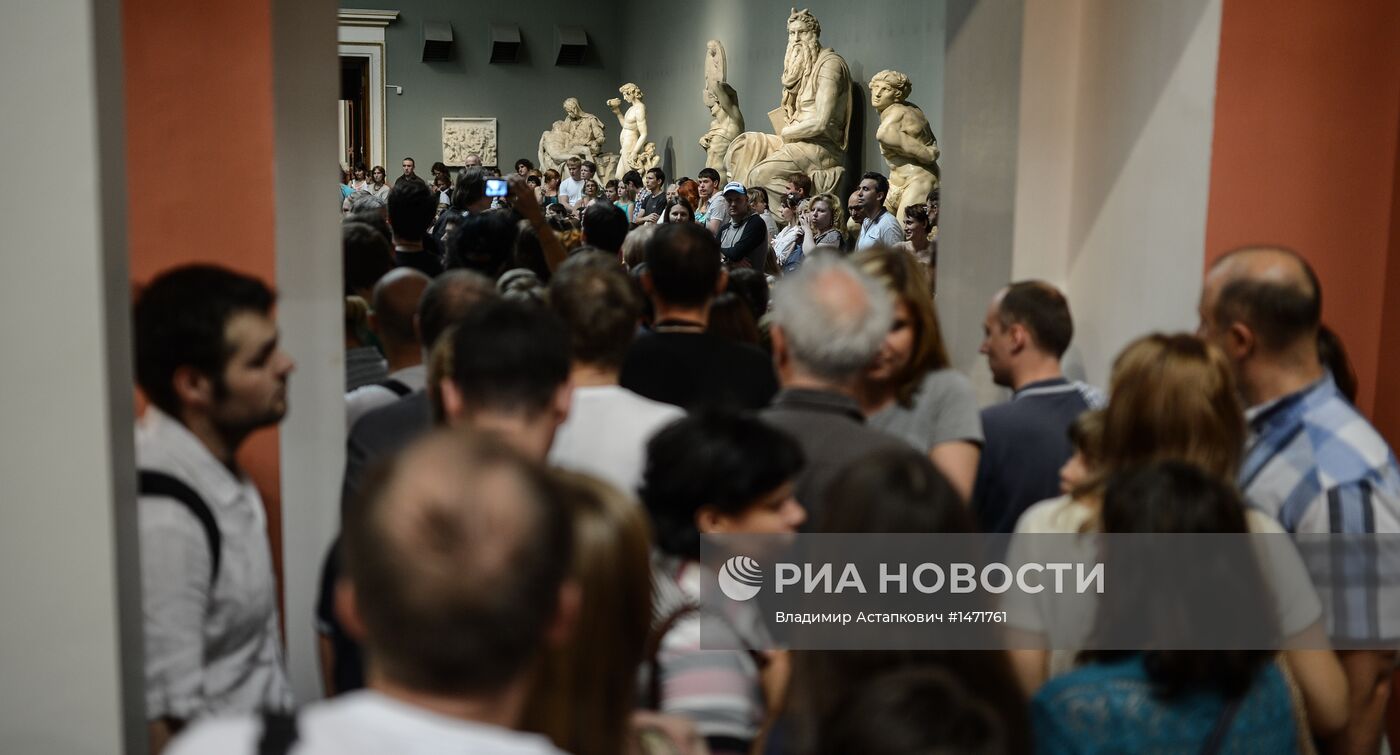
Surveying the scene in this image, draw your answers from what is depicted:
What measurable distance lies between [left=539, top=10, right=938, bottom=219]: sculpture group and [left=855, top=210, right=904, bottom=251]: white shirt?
2.29 metres

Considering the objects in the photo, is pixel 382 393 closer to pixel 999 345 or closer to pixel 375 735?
pixel 999 345

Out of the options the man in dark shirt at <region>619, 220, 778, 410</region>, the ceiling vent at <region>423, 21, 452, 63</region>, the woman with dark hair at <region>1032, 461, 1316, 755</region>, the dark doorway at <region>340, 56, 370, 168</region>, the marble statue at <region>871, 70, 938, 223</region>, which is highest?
the ceiling vent at <region>423, 21, 452, 63</region>

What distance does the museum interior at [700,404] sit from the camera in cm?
154

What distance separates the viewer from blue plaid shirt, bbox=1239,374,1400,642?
252 cm

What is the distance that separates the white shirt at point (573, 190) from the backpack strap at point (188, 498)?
1381 centimetres

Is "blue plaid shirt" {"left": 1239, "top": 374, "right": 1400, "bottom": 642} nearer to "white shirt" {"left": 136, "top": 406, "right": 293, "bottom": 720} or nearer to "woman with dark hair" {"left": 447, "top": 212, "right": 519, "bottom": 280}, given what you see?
"white shirt" {"left": 136, "top": 406, "right": 293, "bottom": 720}

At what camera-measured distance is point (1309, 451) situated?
8.50ft

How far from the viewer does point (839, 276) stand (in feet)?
8.80

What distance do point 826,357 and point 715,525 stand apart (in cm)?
64

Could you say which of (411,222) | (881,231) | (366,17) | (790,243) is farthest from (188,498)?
(366,17)

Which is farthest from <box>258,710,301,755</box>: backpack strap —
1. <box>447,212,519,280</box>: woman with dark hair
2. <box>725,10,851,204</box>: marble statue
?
<box>725,10,851,204</box>: marble statue

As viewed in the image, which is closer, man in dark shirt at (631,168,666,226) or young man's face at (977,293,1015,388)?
young man's face at (977,293,1015,388)

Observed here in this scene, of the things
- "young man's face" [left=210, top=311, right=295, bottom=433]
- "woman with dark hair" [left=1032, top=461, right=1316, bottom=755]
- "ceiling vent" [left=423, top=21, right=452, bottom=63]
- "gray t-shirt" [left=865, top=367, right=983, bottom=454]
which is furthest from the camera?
"ceiling vent" [left=423, top=21, right=452, bottom=63]

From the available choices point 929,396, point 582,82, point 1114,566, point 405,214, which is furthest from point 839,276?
point 582,82
